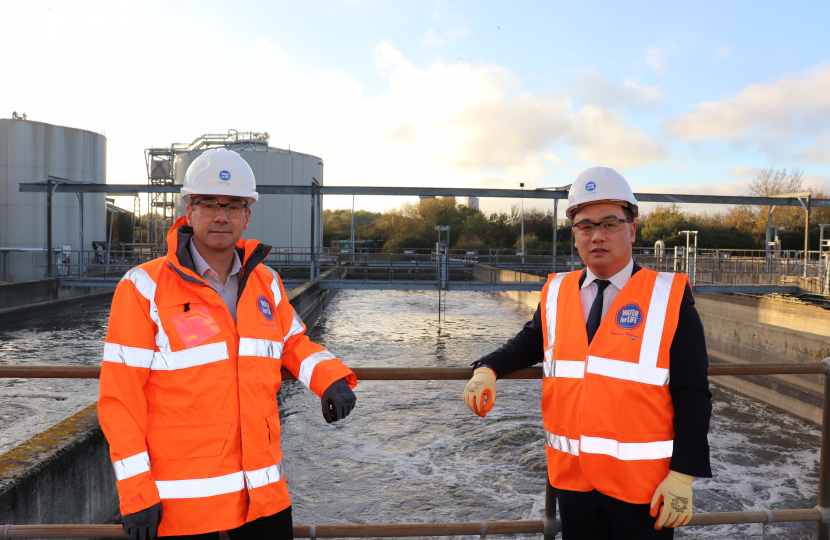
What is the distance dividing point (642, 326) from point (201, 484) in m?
1.53

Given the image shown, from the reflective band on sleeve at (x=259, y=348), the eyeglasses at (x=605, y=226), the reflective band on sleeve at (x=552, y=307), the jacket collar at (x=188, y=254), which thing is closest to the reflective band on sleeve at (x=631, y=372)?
the reflective band on sleeve at (x=552, y=307)

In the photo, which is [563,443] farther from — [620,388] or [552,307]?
[552,307]

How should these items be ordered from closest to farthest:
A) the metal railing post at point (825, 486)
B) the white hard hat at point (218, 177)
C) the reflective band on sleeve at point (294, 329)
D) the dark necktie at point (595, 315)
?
1. the dark necktie at point (595, 315)
2. the white hard hat at point (218, 177)
3. the reflective band on sleeve at point (294, 329)
4. the metal railing post at point (825, 486)

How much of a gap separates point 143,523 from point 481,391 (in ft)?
4.00

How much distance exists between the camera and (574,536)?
201 centimetres

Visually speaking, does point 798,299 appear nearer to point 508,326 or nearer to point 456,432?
point 508,326

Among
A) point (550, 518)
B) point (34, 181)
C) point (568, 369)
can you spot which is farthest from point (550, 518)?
point (34, 181)

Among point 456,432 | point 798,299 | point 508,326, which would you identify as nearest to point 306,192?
point 508,326

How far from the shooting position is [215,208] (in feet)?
6.98

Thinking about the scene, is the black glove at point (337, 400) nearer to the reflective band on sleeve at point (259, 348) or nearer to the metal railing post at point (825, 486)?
the reflective band on sleeve at point (259, 348)

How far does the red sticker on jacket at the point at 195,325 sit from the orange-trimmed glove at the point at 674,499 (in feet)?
5.03

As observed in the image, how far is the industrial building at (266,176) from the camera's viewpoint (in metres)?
31.8

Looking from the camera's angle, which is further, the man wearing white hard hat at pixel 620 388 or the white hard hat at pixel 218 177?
the white hard hat at pixel 218 177

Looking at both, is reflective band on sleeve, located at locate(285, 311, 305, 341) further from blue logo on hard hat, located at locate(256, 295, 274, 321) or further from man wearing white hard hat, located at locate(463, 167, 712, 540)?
man wearing white hard hat, located at locate(463, 167, 712, 540)
